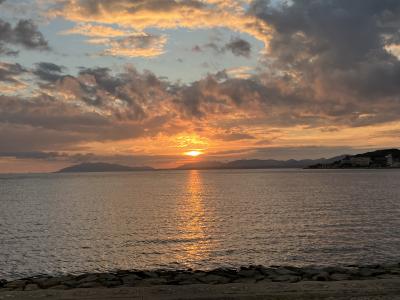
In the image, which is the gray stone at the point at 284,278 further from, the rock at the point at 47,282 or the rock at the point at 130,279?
the rock at the point at 47,282

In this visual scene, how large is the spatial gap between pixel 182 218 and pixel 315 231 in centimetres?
2094

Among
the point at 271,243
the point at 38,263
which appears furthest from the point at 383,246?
the point at 38,263

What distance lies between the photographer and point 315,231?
42.6m

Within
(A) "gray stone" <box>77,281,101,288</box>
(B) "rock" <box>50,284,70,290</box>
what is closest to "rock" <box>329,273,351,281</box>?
(A) "gray stone" <box>77,281,101,288</box>

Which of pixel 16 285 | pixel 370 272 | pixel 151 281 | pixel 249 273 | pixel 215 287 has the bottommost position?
pixel 370 272

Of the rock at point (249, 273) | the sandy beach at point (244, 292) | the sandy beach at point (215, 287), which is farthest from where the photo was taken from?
the rock at point (249, 273)

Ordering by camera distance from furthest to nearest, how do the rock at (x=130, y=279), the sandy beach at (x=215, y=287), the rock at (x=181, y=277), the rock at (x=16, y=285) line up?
the rock at (x=181, y=277) < the rock at (x=130, y=279) < the rock at (x=16, y=285) < the sandy beach at (x=215, y=287)

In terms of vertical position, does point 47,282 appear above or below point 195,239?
above

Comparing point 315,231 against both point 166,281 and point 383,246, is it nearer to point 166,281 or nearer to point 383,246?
point 383,246

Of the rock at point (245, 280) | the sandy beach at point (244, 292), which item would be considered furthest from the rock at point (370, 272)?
the rock at point (245, 280)

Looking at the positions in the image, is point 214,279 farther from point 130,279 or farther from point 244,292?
point 244,292

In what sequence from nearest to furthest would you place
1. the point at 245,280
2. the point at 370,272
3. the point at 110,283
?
the point at 110,283 < the point at 245,280 < the point at 370,272

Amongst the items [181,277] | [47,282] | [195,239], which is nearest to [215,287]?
[181,277]

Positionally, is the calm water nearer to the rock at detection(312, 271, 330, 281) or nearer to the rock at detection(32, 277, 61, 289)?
the rock at detection(32, 277, 61, 289)
